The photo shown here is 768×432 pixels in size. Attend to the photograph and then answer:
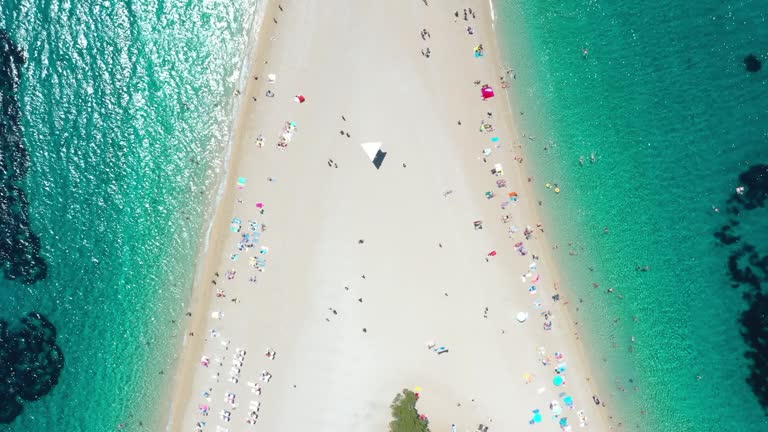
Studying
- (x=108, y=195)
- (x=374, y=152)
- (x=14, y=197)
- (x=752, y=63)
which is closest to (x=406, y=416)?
(x=374, y=152)

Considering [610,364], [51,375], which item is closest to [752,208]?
[610,364]

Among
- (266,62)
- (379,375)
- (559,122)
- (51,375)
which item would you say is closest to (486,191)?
(559,122)

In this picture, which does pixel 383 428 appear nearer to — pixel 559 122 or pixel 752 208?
pixel 559 122

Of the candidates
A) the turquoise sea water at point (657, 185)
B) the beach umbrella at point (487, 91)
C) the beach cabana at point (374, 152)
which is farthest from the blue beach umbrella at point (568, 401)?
the beach umbrella at point (487, 91)

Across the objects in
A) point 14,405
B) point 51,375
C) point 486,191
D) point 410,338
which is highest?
point 486,191

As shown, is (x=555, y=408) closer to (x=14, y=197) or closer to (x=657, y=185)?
(x=657, y=185)

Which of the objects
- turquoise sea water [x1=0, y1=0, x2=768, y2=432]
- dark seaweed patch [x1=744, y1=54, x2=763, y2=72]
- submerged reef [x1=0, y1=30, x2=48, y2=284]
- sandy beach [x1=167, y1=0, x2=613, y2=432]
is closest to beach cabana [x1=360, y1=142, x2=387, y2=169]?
sandy beach [x1=167, y1=0, x2=613, y2=432]

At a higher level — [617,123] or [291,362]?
[617,123]
